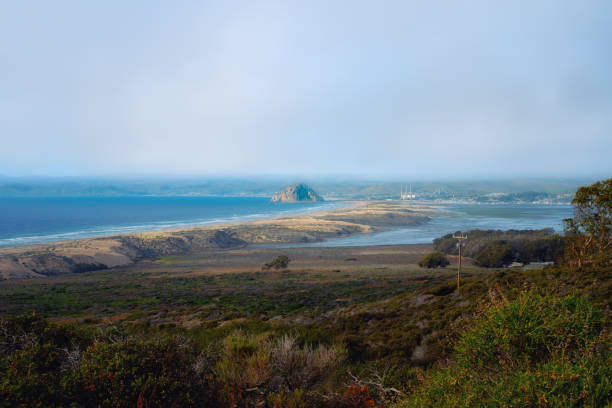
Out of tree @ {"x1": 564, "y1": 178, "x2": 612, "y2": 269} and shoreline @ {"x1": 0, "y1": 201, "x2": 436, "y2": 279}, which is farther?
shoreline @ {"x1": 0, "y1": 201, "x2": 436, "y2": 279}

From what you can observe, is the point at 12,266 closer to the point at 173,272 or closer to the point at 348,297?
the point at 173,272

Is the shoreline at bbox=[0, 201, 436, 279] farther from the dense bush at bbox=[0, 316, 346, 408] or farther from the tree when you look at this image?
the tree

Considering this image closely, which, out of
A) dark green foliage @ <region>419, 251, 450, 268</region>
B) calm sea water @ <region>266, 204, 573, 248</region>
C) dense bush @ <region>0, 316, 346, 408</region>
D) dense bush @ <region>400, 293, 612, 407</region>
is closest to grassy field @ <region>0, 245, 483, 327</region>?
dark green foliage @ <region>419, 251, 450, 268</region>

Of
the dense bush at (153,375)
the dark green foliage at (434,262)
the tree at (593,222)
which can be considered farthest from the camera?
the dark green foliage at (434,262)

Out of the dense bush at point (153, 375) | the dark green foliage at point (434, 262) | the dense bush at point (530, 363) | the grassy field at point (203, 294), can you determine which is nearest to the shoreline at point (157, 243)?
the grassy field at point (203, 294)

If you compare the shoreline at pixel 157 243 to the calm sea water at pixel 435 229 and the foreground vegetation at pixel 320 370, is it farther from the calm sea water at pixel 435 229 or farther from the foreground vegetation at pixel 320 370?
the foreground vegetation at pixel 320 370
